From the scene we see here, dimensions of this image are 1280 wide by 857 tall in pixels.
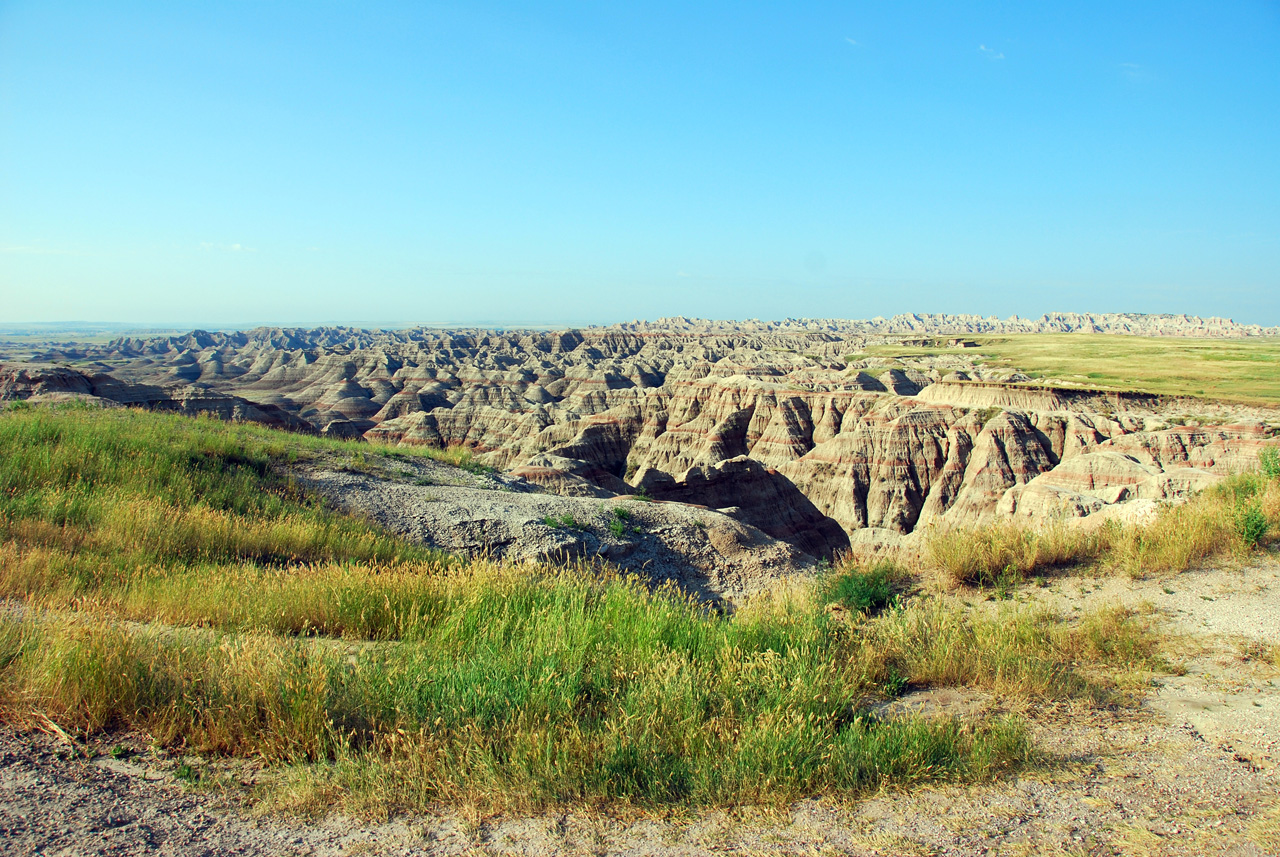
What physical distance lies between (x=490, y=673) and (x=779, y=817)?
6.12ft

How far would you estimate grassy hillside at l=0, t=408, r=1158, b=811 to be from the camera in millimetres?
3520

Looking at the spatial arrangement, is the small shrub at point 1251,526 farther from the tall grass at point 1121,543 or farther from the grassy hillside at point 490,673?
the grassy hillside at point 490,673

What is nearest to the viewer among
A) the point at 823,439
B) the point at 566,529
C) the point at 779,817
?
the point at 779,817

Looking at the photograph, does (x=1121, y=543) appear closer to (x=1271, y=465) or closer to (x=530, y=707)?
(x=1271, y=465)

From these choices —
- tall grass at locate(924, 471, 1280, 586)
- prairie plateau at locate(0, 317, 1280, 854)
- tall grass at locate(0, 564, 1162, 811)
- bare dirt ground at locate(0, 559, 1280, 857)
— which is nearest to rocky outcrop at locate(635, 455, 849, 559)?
prairie plateau at locate(0, 317, 1280, 854)

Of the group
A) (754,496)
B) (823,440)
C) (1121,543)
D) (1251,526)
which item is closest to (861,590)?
(1121,543)

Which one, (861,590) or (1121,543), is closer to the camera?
(1121,543)

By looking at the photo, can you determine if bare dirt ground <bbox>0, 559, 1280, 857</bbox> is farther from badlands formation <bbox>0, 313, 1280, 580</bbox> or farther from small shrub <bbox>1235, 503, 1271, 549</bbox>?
badlands formation <bbox>0, 313, 1280, 580</bbox>

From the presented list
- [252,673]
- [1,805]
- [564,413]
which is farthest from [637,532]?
[564,413]

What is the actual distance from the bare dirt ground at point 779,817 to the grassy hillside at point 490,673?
0.14 m

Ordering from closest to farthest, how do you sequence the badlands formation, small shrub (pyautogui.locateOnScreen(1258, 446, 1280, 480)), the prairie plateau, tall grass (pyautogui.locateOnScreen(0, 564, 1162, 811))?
the prairie plateau → tall grass (pyautogui.locateOnScreen(0, 564, 1162, 811)) → small shrub (pyautogui.locateOnScreen(1258, 446, 1280, 480)) → the badlands formation

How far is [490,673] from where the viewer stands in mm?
4145

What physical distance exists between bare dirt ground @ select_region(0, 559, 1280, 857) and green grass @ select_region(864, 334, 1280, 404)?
65131 millimetres

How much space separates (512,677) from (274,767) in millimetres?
1321
